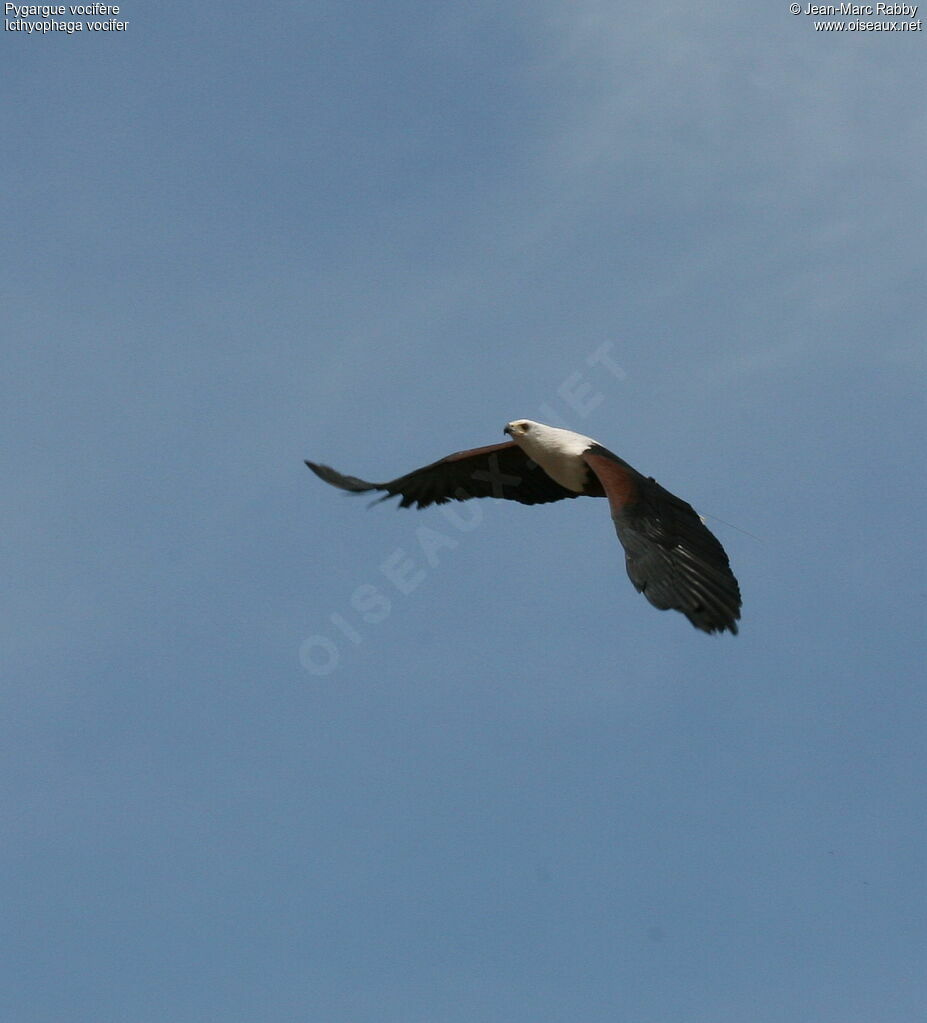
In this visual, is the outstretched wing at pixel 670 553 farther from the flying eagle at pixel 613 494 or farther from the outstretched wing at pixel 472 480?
the outstretched wing at pixel 472 480

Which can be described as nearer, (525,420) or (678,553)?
(678,553)

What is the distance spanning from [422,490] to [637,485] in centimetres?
352

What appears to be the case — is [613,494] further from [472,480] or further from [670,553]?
[472,480]

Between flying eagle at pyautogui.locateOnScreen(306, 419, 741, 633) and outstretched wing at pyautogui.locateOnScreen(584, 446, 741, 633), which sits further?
flying eagle at pyautogui.locateOnScreen(306, 419, 741, 633)

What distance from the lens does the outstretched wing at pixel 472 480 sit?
16250mm

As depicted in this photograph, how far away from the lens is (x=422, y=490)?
16641 mm

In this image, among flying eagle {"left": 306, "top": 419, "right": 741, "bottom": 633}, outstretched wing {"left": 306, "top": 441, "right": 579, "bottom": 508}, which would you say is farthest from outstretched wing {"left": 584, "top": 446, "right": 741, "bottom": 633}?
outstretched wing {"left": 306, "top": 441, "right": 579, "bottom": 508}

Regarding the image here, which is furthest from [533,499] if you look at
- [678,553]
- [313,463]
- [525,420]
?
[678,553]

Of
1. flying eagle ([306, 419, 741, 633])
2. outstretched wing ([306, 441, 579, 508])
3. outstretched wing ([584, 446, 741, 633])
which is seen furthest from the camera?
outstretched wing ([306, 441, 579, 508])

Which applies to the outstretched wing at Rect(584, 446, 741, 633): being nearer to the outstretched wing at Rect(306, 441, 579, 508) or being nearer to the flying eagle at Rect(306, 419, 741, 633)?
the flying eagle at Rect(306, 419, 741, 633)

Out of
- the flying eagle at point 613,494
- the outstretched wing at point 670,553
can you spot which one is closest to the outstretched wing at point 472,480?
the flying eagle at point 613,494

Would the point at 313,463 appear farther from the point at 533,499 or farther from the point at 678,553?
the point at 678,553

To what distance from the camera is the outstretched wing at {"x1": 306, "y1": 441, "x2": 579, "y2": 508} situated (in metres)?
16.2

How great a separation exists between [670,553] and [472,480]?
14.6 feet
